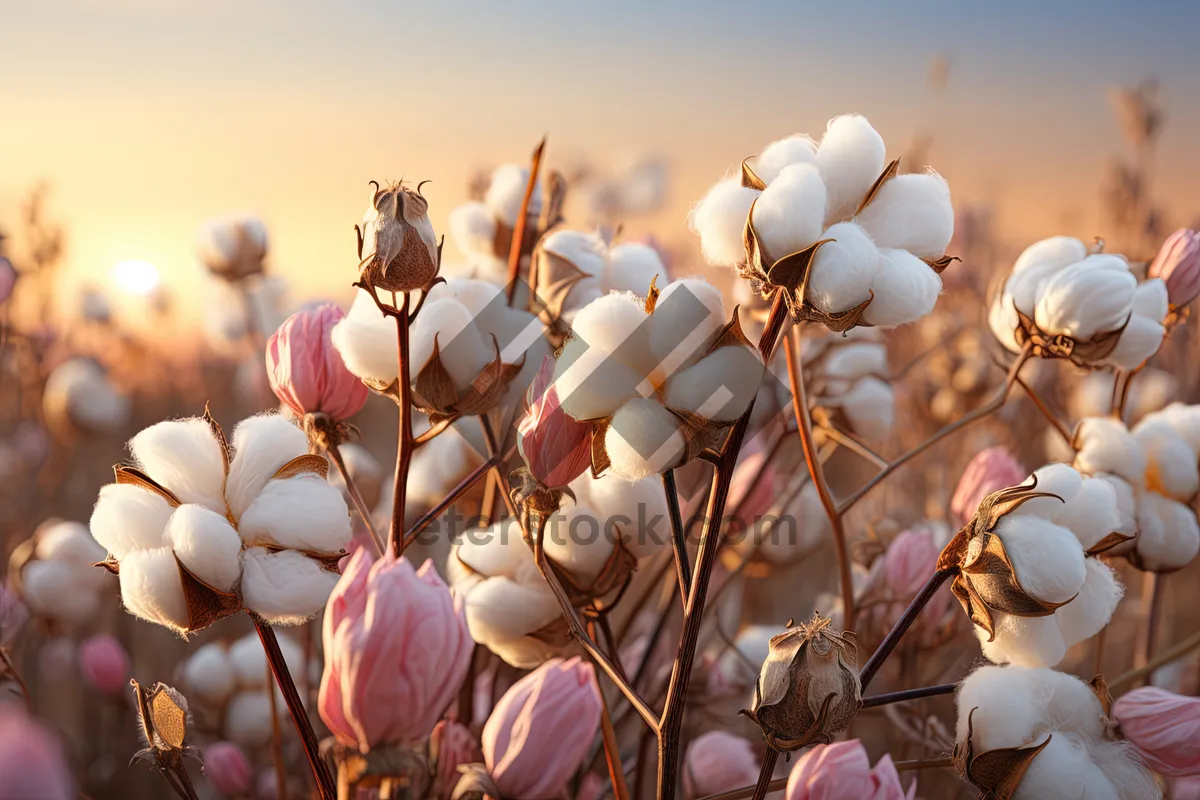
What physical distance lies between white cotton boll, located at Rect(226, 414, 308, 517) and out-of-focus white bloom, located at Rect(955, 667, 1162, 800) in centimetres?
28

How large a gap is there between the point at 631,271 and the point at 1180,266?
0.33 metres

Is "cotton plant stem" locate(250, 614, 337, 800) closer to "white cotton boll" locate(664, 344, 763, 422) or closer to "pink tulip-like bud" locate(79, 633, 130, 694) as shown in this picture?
"white cotton boll" locate(664, 344, 763, 422)

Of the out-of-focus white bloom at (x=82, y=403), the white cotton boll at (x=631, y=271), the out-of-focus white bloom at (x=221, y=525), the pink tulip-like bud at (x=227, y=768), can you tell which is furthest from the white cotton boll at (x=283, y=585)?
the out-of-focus white bloom at (x=82, y=403)

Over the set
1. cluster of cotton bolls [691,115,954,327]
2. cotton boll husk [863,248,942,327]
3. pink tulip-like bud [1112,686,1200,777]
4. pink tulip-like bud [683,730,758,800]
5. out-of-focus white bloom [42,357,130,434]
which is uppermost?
cluster of cotton bolls [691,115,954,327]

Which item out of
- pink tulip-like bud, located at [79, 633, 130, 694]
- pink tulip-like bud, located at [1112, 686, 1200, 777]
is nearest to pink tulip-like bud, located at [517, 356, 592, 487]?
pink tulip-like bud, located at [1112, 686, 1200, 777]

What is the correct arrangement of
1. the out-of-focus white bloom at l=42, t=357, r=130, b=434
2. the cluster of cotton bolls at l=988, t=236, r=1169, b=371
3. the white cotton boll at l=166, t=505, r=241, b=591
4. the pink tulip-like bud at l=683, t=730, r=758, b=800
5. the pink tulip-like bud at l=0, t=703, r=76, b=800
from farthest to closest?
the out-of-focus white bloom at l=42, t=357, r=130, b=434 → the pink tulip-like bud at l=683, t=730, r=758, b=800 → the cluster of cotton bolls at l=988, t=236, r=1169, b=371 → the white cotton boll at l=166, t=505, r=241, b=591 → the pink tulip-like bud at l=0, t=703, r=76, b=800

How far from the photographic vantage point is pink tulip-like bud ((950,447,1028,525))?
0.52 meters

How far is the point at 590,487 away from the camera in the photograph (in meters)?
0.41

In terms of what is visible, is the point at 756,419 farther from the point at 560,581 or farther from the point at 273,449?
the point at 273,449

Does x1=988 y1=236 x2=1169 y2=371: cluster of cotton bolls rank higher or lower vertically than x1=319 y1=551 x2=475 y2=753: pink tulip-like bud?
higher

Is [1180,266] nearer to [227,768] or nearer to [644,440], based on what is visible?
[644,440]

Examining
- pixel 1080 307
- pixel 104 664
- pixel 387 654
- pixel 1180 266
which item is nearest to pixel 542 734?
pixel 387 654

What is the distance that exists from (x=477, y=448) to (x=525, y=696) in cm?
20

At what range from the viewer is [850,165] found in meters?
0.34
